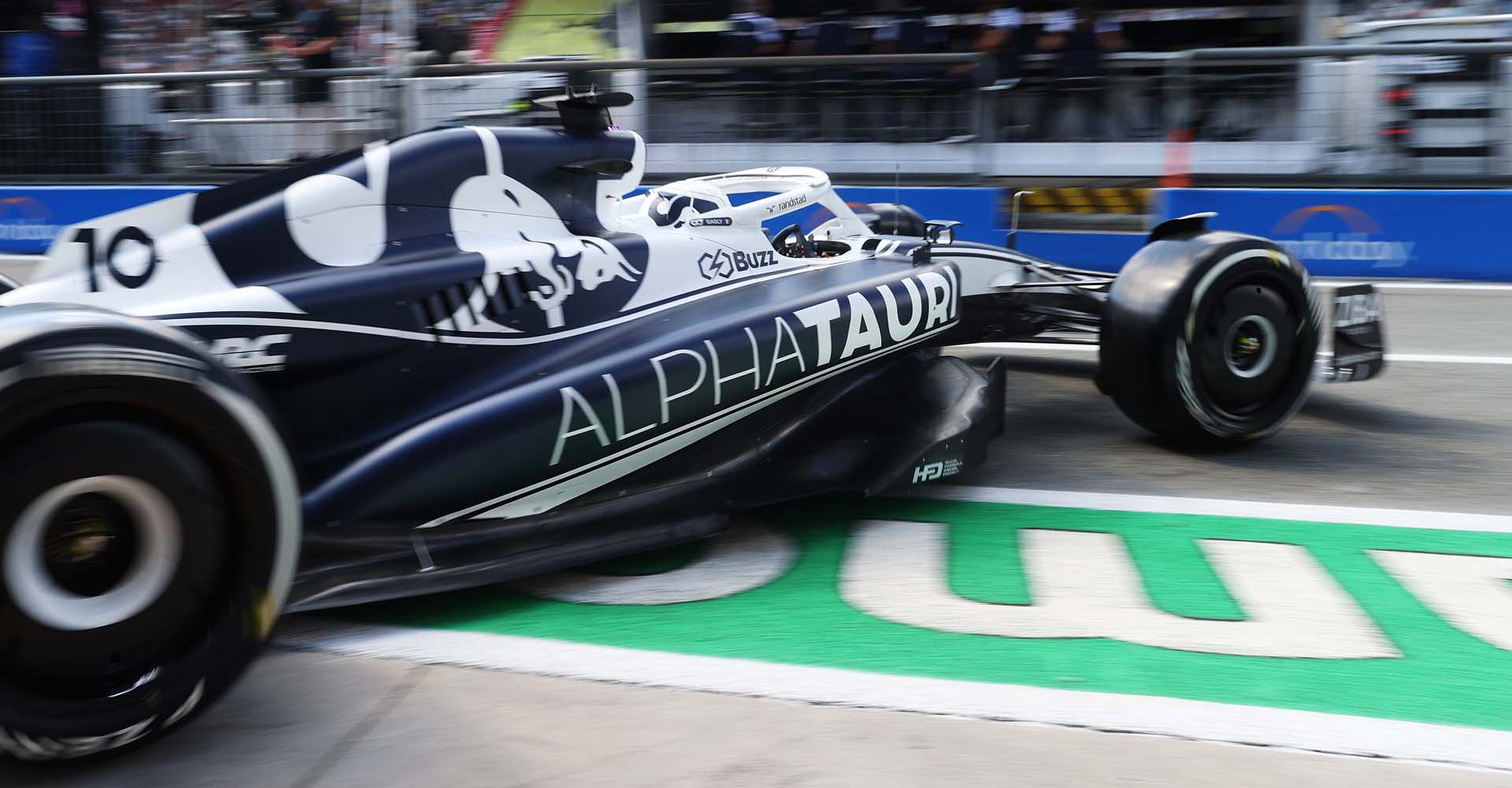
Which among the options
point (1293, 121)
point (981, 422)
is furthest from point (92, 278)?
point (1293, 121)

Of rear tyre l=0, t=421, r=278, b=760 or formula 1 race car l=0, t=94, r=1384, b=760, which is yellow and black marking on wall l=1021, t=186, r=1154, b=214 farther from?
rear tyre l=0, t=421, r=278, b=760

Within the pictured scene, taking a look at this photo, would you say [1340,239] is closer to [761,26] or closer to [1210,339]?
[1210,339]

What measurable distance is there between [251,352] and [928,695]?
1782mm

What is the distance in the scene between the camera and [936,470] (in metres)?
4.05

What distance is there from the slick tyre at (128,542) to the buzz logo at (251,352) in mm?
713

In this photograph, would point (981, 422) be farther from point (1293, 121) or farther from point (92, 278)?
point (1293, 121)

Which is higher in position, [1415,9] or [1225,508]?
[1415,9]

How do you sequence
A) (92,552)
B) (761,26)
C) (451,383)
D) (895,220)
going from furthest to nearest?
1. (761,26)
2. (895,220)
3. (451,383)
4. (92,552)

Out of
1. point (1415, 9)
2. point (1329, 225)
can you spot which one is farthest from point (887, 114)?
point (1415, 9)

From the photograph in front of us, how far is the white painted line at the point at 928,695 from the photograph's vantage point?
8.42 ft

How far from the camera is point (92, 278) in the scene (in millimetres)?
3176

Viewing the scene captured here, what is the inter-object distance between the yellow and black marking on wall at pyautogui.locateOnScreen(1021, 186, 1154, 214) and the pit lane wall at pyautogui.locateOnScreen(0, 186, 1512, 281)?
151 mm

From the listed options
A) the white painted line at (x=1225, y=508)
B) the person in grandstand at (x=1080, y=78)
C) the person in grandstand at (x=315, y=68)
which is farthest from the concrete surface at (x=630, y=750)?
the person in grandstand at (x=315, y=68)

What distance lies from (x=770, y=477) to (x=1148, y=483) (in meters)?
1.52
